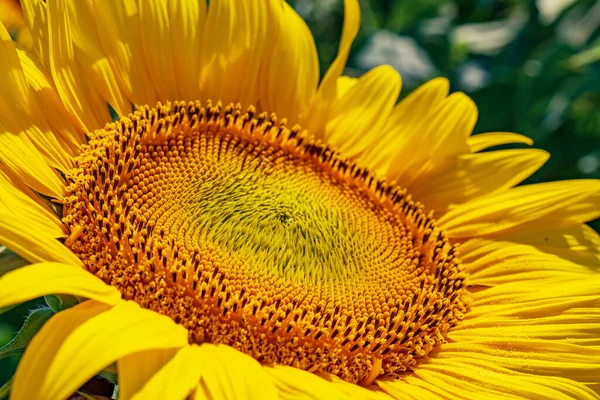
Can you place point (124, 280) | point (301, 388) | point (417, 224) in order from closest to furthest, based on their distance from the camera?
point (301, 388) → point (124, 280) → point (417, 224)

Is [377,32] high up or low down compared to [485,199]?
up

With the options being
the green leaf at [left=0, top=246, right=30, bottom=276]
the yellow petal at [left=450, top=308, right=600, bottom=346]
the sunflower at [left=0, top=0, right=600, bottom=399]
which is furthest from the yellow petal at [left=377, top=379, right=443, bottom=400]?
the green leaf at [left=0, top=246, right=30, bottom=276]

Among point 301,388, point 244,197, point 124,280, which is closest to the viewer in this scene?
point 301,388

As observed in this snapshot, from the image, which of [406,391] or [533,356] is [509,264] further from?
[406,391]

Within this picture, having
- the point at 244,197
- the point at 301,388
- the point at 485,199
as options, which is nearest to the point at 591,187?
the point at 485,199

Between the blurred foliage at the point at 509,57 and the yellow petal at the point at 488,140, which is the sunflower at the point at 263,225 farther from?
the blurred foliage at the point at 509,57

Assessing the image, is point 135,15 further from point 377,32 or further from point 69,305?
point 377,32

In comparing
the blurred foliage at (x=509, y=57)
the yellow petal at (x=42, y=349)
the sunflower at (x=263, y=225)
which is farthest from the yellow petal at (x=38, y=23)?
the blurred foliage at (x=509, y=57)
